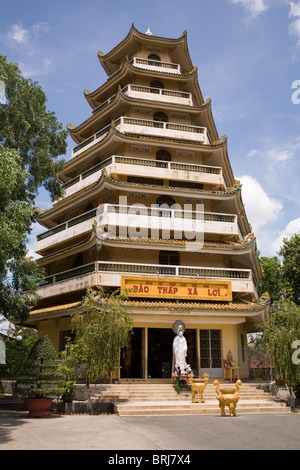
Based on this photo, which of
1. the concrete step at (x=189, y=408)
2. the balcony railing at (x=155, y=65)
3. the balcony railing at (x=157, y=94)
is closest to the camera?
the concrete step at (x=189, y=408)

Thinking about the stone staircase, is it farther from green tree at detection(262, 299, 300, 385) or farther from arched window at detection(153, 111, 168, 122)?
arched window at detection(153, 111, 168, 122)

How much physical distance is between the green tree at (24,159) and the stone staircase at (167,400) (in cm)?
506

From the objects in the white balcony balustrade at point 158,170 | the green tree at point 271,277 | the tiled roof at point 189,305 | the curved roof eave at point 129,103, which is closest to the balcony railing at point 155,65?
the curved roof eave at point 129,103

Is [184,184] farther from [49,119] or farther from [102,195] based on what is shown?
[49,119]

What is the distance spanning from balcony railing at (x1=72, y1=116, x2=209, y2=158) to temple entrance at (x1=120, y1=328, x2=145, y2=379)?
11.7 m

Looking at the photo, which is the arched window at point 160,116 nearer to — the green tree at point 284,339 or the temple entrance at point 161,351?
the temple entrance at point 161,351

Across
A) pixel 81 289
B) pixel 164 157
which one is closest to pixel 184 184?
pixel 164 157

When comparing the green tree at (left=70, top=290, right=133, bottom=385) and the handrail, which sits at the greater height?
the handrail

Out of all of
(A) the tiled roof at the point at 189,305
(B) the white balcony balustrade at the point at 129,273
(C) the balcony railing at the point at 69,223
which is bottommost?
(A) the tiled roof at the point at 189,305

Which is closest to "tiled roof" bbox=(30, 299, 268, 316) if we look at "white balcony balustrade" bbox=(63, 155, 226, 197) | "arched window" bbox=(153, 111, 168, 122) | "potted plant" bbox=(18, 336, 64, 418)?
"potted plant" bbox=(18, 336, 64, 418)

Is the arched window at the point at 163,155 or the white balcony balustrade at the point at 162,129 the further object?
the arched window at the point at 163,155

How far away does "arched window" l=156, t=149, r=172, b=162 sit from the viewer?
83.3 ft

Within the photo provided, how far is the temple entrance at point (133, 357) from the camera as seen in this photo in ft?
69.8
